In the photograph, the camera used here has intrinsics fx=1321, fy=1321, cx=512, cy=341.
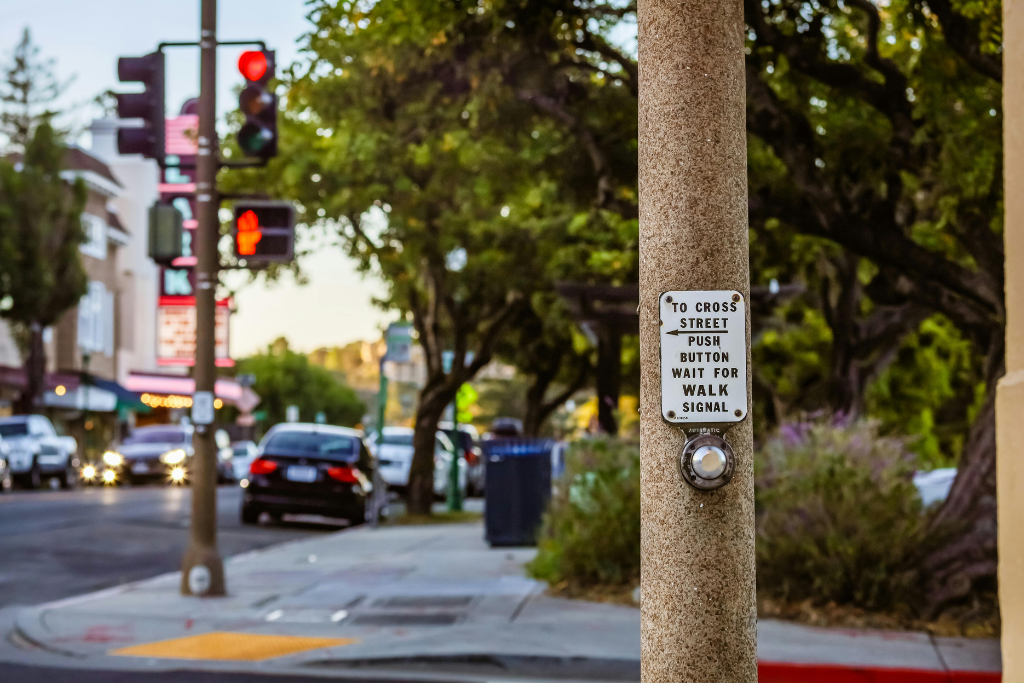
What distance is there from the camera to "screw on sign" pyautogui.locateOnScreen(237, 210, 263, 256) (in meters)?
11.6

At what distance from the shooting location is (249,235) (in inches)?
456

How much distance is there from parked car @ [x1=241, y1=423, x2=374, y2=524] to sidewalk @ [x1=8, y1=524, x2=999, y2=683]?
25.6 ft

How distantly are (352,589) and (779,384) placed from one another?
18.6 m

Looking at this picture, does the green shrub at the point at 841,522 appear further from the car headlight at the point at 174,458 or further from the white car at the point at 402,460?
the white car at the point at 402,460

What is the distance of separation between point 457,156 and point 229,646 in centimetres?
1248

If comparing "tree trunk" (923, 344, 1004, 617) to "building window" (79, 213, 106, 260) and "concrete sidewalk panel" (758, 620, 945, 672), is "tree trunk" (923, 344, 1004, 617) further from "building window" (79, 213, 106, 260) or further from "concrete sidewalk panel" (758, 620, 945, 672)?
"building window" (79, 213, 106, 260)

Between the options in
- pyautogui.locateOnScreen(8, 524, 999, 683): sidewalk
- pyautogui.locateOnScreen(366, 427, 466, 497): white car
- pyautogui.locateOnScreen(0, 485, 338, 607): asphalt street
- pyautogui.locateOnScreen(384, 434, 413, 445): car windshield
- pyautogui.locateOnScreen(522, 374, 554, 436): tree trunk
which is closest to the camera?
pyautogui.locateOnScreen(8, 524, 999, 683): sidewalk

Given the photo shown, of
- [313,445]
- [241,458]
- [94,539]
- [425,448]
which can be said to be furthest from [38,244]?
[94,539]

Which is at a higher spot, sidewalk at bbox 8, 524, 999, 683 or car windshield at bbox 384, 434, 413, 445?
car windshield at bbox 384, 434, 413, 445

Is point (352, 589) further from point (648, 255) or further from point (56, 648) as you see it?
point (648, 255)

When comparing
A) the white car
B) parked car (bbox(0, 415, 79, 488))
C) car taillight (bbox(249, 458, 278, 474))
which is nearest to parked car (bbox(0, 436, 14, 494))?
parked car (bbox(0, 415, 79, 488))

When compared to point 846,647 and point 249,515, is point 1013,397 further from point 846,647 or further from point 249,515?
point 249,515

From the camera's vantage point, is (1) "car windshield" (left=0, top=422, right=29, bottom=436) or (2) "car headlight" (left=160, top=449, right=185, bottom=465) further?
(1) "car windshield" (left=0, top=422, right=29, bottom=436)

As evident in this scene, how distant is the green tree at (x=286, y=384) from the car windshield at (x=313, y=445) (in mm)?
72506
